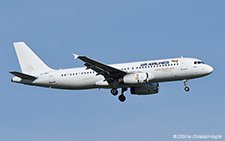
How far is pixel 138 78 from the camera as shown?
49.0 metres

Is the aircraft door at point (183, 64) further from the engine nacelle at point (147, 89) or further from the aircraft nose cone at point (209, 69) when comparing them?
the engine nacelle at point (147, 89)

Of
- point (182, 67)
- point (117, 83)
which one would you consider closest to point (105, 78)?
point (117, 83)

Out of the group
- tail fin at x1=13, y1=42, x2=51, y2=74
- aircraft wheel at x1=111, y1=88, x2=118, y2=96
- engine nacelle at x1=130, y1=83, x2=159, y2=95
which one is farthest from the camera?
tail fin at x1=13, y1=42, x2=51, y2=74

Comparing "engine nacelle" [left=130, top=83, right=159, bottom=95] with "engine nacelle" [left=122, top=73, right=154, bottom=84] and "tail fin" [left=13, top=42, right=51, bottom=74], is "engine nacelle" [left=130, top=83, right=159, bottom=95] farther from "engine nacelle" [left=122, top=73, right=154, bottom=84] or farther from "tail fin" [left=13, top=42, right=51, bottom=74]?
"tail fin" [left=13, top=42, right=51, bottom=74]


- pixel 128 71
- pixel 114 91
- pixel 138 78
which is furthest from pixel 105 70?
pixel 138 78

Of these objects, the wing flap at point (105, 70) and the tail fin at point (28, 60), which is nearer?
the wing flap at point (105, 70)

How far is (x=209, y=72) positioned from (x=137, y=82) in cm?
812

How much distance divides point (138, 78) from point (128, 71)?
6.89ft

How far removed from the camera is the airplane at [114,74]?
49.1 m

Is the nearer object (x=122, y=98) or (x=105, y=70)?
(x=105, y=70)

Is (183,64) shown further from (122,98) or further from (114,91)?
(122,98)

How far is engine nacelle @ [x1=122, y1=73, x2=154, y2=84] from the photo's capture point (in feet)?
160

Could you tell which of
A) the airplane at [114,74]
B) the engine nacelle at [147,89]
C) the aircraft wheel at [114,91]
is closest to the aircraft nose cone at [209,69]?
the airplane at [114,74]

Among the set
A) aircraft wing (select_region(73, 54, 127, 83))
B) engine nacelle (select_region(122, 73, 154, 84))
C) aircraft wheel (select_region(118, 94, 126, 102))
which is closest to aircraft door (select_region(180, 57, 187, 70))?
engine nacelle (select_region(122, 73, 154, 84))
